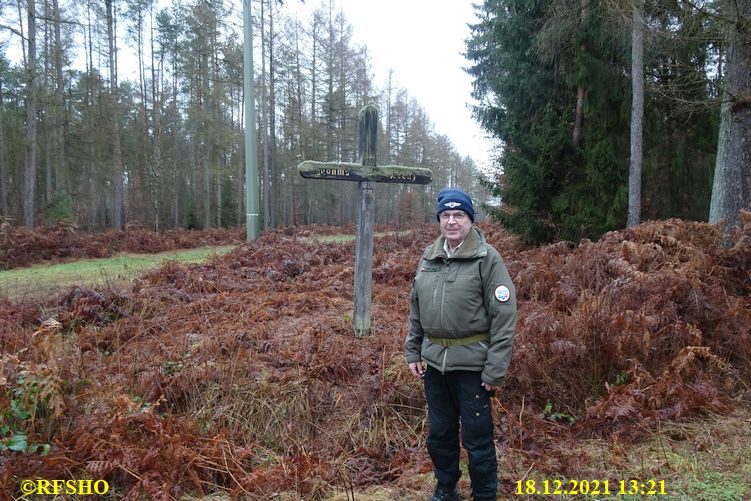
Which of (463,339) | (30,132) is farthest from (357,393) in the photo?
(30,132)

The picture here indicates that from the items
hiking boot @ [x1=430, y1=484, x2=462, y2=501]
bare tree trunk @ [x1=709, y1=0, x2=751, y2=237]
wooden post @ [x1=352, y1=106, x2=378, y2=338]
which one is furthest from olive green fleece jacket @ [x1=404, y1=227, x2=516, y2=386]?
bare tree trunk @ [x1=709, y1=0, x2=751, y2=237]

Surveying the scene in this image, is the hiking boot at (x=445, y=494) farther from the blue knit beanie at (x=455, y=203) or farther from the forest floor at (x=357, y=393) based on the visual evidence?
the blue knit beanie at (x=455, y=203)

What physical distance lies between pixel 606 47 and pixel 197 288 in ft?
39.1

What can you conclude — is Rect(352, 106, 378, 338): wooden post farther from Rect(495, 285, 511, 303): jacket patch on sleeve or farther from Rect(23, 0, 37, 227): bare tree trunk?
Rect(23, 0, 37, 227): bare tree trunk

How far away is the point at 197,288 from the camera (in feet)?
26.5

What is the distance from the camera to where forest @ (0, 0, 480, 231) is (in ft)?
71.7

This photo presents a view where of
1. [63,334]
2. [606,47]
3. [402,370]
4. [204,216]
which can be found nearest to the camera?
[402,370]

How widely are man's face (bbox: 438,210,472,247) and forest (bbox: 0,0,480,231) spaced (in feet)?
61.8

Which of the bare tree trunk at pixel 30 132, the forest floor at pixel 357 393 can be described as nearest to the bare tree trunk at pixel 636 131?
the forest floor at pixel 357 393

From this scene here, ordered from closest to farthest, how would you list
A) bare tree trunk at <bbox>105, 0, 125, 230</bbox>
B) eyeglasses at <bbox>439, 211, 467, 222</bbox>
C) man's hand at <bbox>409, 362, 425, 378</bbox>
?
eyeglasses at <bbox>439, 211, 467, 222</bbox> → man's hand at <bbox>409, 362, 425, 378</bbox> → bare tree trunk at <bbox>105, 0, 125, 230</bbox>

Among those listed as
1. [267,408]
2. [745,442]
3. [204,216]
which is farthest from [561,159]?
[204,216]

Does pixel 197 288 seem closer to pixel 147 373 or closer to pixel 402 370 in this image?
pixel 147 373

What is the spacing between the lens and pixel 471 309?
2.70 meters

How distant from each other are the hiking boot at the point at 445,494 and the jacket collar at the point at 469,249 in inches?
60.0
